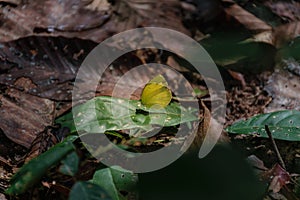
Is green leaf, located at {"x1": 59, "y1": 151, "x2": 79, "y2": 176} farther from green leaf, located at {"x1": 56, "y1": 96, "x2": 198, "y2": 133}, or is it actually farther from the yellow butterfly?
the yellow butterfly

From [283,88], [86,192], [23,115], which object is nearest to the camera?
[86,192]

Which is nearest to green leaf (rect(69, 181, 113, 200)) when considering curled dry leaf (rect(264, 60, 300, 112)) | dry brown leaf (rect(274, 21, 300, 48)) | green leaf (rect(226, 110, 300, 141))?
green leaf (rect(226, 110, 300, 141))

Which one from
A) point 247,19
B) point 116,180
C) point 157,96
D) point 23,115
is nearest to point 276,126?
point 157,96

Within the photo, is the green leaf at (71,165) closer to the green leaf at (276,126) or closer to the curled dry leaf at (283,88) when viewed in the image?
the green leaf at (276,126)

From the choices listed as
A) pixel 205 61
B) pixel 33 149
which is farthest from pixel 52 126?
pixel 205 61

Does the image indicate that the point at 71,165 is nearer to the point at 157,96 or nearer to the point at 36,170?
the point at 36,170
